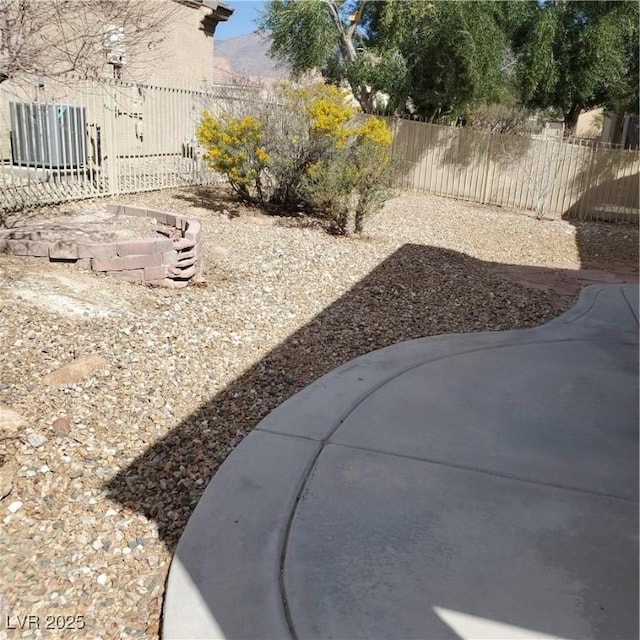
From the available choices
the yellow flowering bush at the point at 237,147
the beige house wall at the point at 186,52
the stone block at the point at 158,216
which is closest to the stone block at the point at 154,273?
the stone block at the point at 158,216

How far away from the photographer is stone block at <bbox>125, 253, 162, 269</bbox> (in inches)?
265

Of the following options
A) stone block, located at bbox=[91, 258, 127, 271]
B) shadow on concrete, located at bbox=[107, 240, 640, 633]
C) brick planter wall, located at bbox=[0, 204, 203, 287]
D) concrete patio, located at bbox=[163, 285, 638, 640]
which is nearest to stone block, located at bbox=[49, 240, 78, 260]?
brick planter wall, located at bbox=[0, 204, 203, 287]

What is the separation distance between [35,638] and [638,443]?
357 cm

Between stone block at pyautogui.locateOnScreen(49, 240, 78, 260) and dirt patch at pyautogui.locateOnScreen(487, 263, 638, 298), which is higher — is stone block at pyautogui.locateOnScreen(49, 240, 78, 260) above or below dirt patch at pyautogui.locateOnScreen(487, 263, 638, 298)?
above

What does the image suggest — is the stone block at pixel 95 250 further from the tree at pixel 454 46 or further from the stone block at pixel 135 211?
the tree at pixel 454 46

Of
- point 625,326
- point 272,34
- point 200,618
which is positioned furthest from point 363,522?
point 272,34

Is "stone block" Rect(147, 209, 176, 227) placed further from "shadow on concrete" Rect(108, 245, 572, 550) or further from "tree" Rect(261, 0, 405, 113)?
"tree" Rect(261, 0, 405, 113)

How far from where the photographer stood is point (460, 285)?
323 inches

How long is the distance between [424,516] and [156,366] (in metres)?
2.45

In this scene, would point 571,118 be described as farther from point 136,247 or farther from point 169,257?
point 136,247

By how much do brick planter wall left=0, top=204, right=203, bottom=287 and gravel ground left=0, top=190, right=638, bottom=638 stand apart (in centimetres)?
21

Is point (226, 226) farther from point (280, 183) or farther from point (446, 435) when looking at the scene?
point (446, 435)

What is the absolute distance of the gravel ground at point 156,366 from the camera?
10.0 ft

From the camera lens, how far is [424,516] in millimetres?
3398
